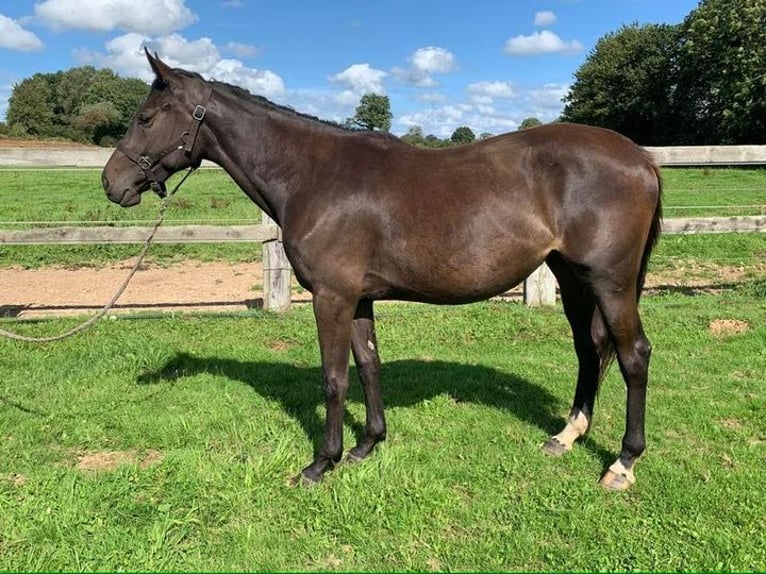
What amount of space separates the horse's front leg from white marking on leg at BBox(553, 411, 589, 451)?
59.0 inches

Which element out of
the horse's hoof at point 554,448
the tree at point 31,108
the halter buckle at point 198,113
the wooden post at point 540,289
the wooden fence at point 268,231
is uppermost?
the tree at point 31,108

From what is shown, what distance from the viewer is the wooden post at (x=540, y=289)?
275 inches

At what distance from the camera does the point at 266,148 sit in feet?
11.9

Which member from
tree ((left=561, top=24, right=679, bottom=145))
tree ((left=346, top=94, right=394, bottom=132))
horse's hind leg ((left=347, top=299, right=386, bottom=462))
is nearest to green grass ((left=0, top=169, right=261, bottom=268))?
tree ((left=346, top=94, right=394, bottom=132))

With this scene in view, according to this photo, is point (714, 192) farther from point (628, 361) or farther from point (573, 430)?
point (628, 361)

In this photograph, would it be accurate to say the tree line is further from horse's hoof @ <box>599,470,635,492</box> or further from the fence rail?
horse's hoof @ <box>599,470,635,492</box>

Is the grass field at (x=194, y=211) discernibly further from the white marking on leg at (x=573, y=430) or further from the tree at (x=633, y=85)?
the tree at (x=633, y=85)

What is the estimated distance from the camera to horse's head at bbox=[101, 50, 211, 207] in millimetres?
3580

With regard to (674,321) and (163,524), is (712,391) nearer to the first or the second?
(674,321)

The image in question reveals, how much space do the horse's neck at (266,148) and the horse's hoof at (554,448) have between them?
226cm

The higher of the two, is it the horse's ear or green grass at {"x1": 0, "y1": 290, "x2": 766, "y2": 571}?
the horse's ear

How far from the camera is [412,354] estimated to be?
19.6 feet

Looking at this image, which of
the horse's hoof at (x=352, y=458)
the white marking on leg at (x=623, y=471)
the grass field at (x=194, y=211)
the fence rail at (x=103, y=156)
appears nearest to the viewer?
the white marking on leg at (x=623, y=471)

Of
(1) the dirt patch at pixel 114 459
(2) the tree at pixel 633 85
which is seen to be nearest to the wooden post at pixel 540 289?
(1) the dirt patch at pixel 114 459
